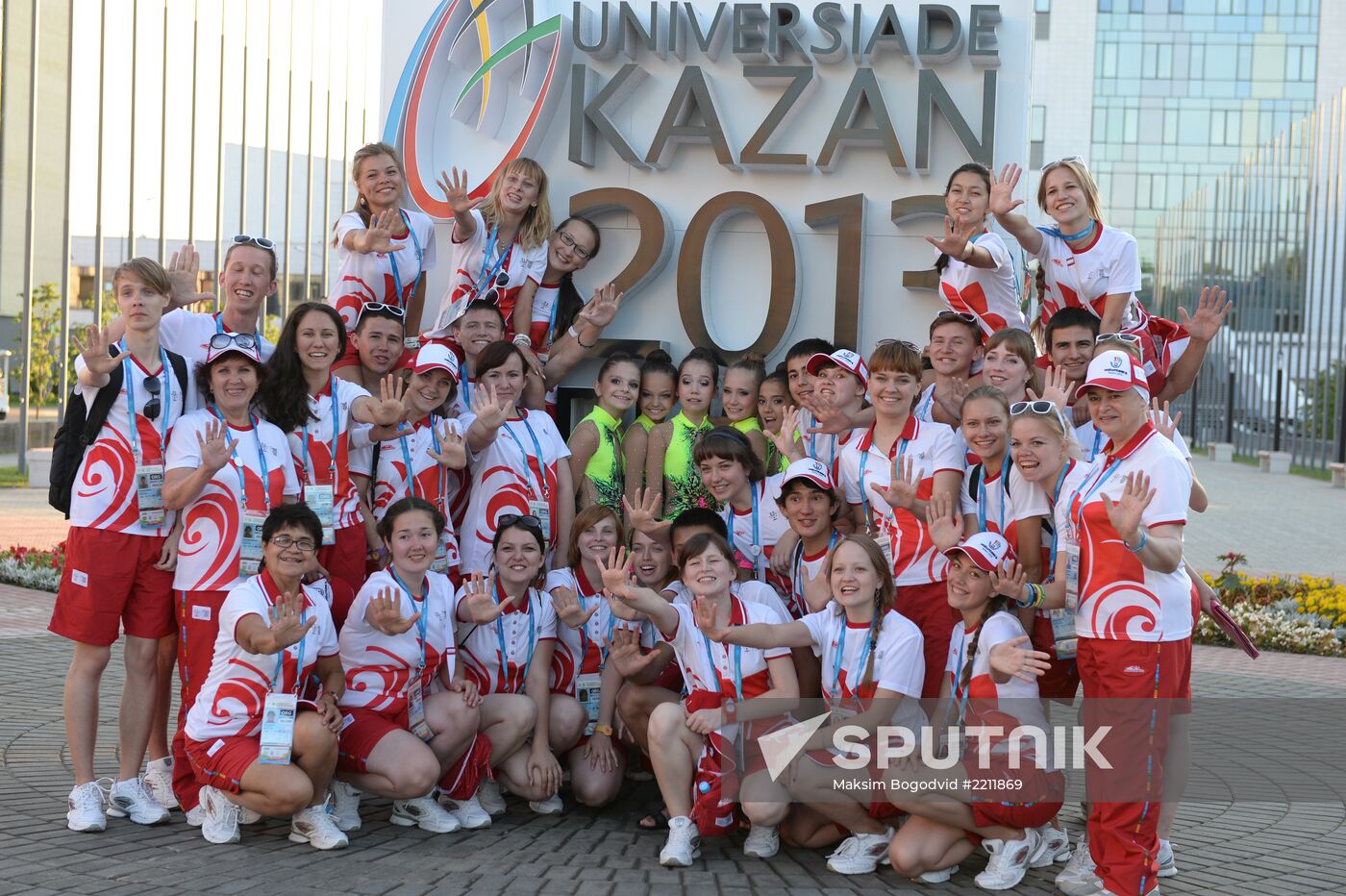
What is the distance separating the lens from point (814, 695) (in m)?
5.66

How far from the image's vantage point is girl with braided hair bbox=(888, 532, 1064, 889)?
5.00 metres

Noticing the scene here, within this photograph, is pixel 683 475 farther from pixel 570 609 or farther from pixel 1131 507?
pixel 1131 507

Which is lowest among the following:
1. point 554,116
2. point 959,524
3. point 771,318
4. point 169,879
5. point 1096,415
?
point 169,879

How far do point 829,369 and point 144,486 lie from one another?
3184mm

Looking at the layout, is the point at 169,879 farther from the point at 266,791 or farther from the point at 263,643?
the point at 263,643

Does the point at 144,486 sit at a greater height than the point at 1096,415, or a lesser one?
lesser

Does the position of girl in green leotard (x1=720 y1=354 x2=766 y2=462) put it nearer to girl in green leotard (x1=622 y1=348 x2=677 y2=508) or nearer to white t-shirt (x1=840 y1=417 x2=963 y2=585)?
girl in green leotard (x1=622 y1=348 x2=677 y2=508)

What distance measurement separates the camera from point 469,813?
5.62m

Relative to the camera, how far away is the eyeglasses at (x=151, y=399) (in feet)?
17.8

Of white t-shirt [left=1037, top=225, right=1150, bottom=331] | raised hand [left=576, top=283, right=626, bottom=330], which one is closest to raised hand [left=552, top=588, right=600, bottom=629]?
raised hand [left=576, top=283, right=626, bottom=330]

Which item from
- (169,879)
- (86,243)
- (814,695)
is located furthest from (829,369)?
(86,243)

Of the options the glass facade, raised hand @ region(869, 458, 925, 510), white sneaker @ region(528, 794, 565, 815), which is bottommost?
white sneaker @ region(528, 794, 565, 815)

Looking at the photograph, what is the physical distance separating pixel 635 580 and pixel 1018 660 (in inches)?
76.4

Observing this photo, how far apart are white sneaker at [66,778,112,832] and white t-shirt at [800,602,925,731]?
3.03m
